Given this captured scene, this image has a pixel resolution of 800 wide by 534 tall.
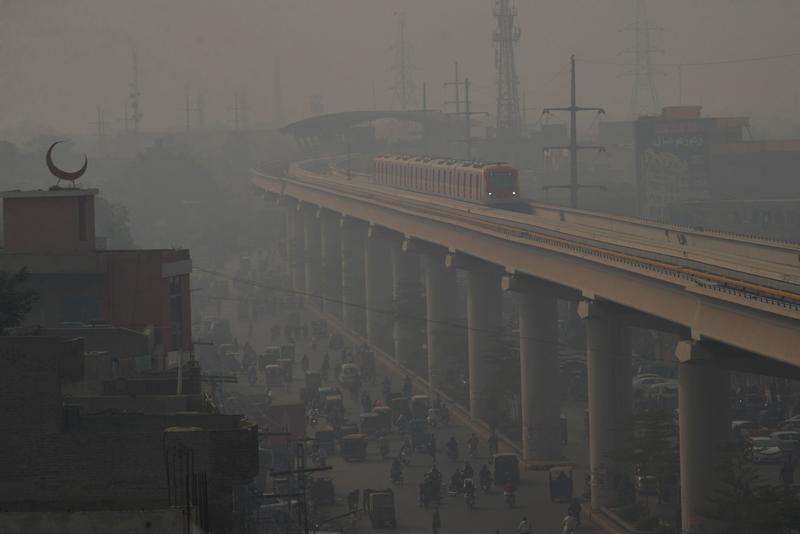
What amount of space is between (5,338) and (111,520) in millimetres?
5761

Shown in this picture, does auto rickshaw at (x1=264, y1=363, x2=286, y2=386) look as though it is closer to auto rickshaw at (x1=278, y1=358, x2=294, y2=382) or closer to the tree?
auto rickshaw at (x1=278, y1=358, x2=294, y2=382)

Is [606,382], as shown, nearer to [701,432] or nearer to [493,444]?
[493,444]

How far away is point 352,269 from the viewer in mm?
114375

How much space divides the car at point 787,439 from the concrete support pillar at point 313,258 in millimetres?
65977

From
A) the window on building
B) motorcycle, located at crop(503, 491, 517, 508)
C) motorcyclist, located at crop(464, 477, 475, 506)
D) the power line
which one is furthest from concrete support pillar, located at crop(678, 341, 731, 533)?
the window on building

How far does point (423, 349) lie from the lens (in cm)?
8844

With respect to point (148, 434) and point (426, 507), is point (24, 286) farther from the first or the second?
point (148, 434)

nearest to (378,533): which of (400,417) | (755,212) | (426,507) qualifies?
(426,507)

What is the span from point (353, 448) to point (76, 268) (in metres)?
16.9

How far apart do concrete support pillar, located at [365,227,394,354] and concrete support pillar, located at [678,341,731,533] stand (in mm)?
51349

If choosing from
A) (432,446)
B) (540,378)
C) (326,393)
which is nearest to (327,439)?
(432,446)

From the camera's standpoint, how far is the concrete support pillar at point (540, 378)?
199ft

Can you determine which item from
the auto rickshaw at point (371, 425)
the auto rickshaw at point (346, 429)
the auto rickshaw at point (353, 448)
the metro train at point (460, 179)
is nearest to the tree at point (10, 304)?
the auto rickshaw at point (353, 448)

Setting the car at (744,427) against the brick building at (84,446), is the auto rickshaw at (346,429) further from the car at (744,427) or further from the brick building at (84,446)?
the brick building at (84,446)
